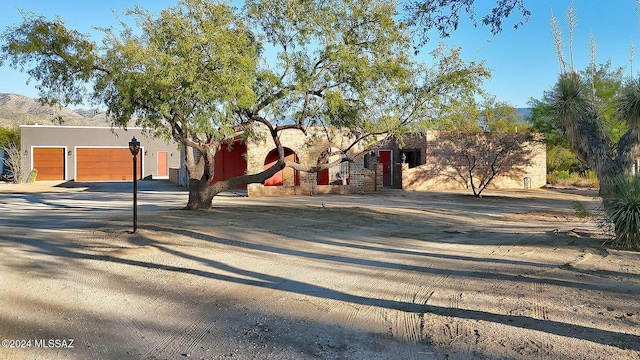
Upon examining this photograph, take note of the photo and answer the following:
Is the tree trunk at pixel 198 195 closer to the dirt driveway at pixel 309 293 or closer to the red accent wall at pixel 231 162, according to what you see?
the dirt driveway at pixel 309 293

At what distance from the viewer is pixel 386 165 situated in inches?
1125

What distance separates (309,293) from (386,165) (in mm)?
23197

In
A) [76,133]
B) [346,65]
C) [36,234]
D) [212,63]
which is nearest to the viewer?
[36,234]

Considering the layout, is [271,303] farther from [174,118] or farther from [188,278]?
[174,118]

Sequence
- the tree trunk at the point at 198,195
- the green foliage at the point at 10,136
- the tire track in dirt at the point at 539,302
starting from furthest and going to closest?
1. the green foliage at the point at 10,136
2. the tree trunk at the point at 198,195
3. the tire track in dirt at the point at 539,302

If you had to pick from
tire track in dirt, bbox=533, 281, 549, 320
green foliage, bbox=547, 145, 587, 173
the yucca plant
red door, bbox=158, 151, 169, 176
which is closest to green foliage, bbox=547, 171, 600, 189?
green foliage, bbox=547, 145, 587, 173

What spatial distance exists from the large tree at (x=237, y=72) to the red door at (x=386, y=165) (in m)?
14.1

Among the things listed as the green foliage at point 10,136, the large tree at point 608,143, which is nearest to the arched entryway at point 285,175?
the large tree at point 608,143

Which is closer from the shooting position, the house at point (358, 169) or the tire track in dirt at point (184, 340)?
the tire track in dirt at point (184, 340)

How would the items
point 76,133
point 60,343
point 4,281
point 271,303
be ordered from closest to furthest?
point 60,343
point 271,303
point 4,281
point 76,133

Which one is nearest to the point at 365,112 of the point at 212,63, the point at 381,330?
the point at 212,63

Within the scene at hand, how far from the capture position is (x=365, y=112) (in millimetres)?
13742

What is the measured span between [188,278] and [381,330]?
10.0ft

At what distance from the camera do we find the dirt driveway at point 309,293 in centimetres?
414
